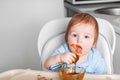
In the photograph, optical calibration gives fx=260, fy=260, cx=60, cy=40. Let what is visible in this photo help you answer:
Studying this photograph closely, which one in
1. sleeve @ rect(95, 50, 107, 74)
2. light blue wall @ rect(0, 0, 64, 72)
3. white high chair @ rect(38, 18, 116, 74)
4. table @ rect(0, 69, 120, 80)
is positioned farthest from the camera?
light blue wall @ rect(0, 0, 64, 72)

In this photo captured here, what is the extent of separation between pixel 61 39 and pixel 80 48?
0.30m

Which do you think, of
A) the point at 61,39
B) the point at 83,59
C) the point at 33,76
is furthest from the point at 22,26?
the point at 33,76

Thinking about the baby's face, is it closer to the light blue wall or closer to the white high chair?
the white high chair

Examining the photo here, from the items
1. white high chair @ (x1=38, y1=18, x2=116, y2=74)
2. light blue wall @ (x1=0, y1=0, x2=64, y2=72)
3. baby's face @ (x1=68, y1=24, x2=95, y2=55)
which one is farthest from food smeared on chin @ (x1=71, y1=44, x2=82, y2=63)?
light blue wall @ (x1=0, y1=0, x2=64, y2=72)

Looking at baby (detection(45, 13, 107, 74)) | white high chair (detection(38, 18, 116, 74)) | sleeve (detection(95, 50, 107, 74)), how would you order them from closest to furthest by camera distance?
1. baby (detection(45, 13, 107, 74))
2. sleeve (detection(95, 50, 107, 74))
3. white high chair (detection(38, 18, 116, 74))

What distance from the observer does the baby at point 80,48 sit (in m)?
1.19

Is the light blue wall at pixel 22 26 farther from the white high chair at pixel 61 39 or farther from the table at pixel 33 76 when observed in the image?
the table at pixel 33 76

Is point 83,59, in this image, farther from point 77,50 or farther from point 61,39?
point 61,39

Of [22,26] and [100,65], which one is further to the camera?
[22,26]

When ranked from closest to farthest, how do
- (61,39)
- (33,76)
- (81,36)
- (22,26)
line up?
(33,76) < (81,36) < (61,39) < (22,26)

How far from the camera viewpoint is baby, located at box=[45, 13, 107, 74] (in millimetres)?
1185

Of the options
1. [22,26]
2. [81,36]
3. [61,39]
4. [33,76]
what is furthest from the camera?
[22,26]

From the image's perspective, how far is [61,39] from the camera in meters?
1.48

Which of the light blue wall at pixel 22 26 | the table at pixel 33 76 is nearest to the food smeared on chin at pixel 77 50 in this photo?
the table at pixel 33 76
